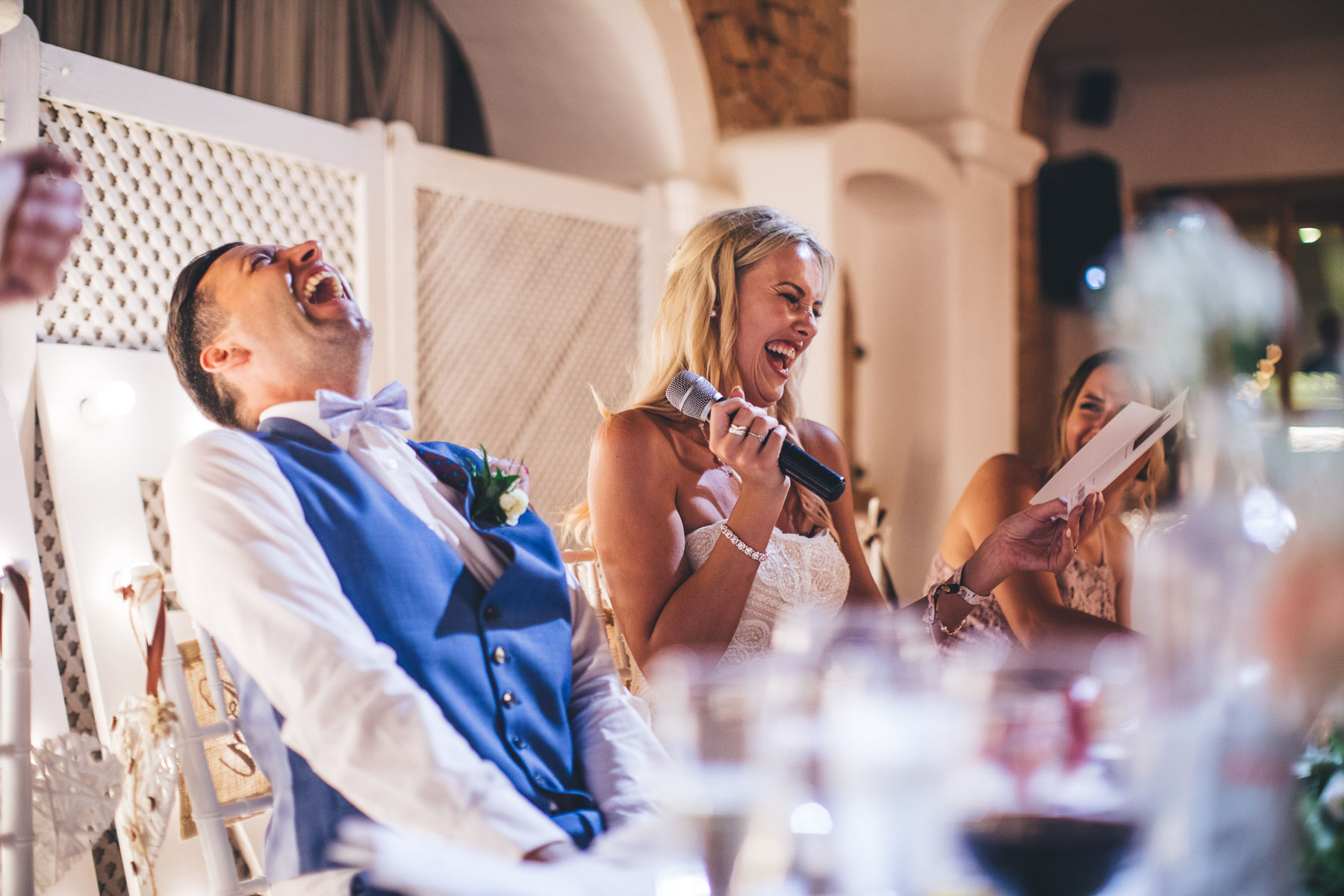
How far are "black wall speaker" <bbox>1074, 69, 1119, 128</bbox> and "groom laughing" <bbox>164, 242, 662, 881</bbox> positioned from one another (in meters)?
5.62

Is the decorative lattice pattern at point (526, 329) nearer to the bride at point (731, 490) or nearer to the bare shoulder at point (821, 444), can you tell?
the bare shoulder at point (821, 444)

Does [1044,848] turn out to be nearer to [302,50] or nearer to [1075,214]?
[302,50]

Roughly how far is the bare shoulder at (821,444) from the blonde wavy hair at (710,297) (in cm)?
15

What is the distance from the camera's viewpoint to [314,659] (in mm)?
1210

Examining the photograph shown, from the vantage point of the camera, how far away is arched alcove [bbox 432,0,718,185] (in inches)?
149

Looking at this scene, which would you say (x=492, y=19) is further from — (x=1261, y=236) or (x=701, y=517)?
(x=1261, y=236)

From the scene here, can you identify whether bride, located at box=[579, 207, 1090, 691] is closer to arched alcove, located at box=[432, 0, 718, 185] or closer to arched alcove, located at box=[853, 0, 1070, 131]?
arched alcove, located at box=[432, 0, 718, 185]

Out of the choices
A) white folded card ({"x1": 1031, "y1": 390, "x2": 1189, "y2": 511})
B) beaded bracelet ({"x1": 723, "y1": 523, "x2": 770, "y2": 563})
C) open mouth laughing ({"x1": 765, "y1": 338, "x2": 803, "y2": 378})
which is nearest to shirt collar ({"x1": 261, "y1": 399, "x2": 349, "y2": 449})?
beaded bracelet ({"x1": 723, "y1": 523, "x2": 770, "y2": 563})

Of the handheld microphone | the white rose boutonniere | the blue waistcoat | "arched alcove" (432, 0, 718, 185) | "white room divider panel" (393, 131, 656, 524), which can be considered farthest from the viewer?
"arched alcove" (432, 0, 718, 185)

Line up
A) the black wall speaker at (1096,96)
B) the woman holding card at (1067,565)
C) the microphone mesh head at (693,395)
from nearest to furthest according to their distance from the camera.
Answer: the microphone mesh head at (693,395) < the woman holding card at (1067,565) < the black wall speaker at (1096,96)

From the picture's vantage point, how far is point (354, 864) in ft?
4.18

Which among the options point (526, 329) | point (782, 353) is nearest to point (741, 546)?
point (782, 353)

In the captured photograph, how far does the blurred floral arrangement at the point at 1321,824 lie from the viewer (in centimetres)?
84

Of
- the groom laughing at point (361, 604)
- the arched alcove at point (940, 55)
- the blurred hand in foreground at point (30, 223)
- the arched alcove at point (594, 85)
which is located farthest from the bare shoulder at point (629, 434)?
the arched alcove at point (940, 55)
